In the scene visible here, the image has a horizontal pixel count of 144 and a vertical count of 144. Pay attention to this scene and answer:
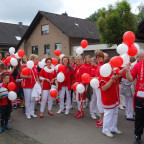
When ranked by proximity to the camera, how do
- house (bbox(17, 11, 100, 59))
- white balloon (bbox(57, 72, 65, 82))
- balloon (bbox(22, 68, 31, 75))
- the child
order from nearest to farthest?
the child
balloon (bbox(22, 68, 31, 75))
white balloon (bbox(57, 72, 65, 82))
house (bbox(17, 11, 100, 59))

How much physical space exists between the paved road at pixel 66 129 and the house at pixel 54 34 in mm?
16609

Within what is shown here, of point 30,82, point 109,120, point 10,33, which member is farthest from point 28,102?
point 10,33

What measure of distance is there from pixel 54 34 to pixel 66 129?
19669mm

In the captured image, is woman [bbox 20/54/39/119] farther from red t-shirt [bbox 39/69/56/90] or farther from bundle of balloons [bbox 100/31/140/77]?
bundle of balloons [bbox 100/31/140/77]

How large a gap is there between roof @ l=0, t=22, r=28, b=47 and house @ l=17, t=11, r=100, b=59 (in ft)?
19.2


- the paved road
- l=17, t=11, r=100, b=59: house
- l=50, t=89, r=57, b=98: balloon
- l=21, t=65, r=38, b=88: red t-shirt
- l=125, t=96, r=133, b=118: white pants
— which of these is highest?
l=17, t=11, r=100, b=59: house

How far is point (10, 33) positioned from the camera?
113 feet

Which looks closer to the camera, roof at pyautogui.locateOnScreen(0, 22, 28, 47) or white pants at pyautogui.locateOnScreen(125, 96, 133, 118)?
white pants at pyautogui.locateOnScreen(125, 96, 133, 118)

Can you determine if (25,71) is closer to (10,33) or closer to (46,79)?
(46,79)

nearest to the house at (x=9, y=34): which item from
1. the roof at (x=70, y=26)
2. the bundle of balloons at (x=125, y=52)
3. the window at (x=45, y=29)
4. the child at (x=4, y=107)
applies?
the roof at (x=70, y=26)

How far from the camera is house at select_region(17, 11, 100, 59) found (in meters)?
22.0

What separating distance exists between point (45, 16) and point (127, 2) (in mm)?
12488

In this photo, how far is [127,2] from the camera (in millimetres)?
13055

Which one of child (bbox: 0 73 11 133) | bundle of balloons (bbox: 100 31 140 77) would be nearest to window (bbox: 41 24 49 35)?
child (bbox: 0 73 11 133)
